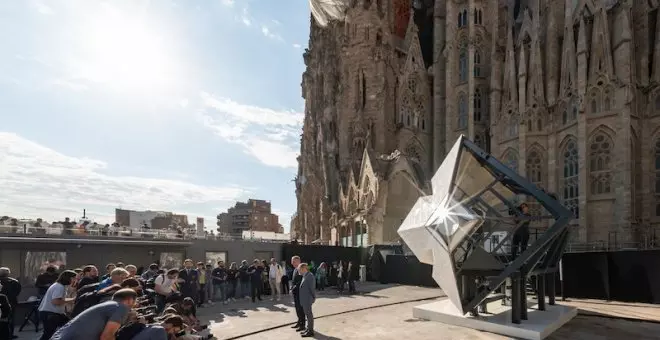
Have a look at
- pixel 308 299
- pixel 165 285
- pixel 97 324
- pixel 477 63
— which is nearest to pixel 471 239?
pixel 308 299

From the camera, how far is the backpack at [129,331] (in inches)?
194

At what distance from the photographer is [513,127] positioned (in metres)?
35.4

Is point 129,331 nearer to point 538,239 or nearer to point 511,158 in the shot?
point 538,239

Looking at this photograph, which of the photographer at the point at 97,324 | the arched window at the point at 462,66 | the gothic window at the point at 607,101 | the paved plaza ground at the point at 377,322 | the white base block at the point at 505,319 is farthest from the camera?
the arched window at the point at 462,66

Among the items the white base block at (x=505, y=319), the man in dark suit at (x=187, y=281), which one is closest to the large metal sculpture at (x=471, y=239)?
the white base block at (x=505, y=319)

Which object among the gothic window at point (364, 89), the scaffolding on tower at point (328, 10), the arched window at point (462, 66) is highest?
the scaffolding on tower at point (328, 10)

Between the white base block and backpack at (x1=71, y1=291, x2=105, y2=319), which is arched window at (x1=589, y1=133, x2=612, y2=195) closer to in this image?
the white base block

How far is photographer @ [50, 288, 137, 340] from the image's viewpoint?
174 inches

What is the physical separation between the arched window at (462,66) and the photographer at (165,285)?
3497 centimetres

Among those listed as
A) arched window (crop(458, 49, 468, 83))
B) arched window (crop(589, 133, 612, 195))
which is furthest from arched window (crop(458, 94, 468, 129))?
arched window (crop(589, 133, 612, 195))

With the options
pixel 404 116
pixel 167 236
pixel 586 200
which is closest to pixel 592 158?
pixel 586 200

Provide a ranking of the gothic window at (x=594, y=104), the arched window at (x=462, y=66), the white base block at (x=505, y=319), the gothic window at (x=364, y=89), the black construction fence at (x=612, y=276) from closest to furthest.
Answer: the white base block at (x=505, y=319), the black construction fence at (x=612, y=276), the gothic window at (x=594, y=104), the arched window at (x=462, y=66), the gothic window at (x=364, y=89)

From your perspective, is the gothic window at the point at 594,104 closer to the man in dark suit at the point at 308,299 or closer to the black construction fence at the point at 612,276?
the black construction fence at the point at 612,276

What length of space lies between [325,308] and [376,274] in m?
11.5
